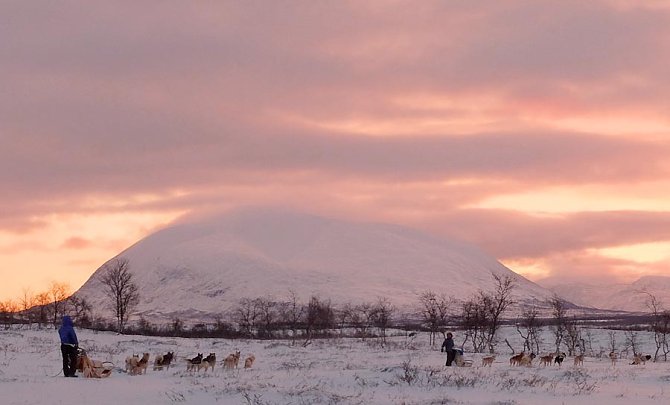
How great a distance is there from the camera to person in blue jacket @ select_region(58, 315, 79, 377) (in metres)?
29.0

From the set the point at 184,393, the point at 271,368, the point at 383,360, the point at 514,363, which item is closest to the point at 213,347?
the point at 383,360

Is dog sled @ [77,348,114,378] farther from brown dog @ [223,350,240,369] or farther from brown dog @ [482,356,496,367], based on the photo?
brown dog @ [482,356,496,367]

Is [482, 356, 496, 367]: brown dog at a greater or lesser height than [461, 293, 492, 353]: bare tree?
lesser

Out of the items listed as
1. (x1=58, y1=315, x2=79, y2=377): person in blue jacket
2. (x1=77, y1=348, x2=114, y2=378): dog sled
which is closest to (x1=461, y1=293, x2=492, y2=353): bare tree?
(x1=77, y1=348, x2=114, y2=378): dog sled

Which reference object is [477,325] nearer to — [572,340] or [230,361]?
[572,340]

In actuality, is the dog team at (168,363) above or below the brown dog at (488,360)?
above

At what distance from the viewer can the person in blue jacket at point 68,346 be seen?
95.2 feet

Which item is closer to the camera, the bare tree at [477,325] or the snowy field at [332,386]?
the snowy field at [332,386]

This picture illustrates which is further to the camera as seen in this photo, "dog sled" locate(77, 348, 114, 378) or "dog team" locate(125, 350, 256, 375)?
"dog team" locate(125, 350, 256, 375)

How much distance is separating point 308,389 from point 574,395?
26.2 ft

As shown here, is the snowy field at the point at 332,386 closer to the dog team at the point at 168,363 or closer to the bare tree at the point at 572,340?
the dog team at the point at 168,363

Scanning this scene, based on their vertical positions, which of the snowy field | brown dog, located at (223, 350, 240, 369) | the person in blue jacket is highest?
the person in blue jacket

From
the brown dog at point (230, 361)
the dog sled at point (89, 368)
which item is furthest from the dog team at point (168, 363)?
Result: the dog sled at point (89, 368)

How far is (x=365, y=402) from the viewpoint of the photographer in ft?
75.3
